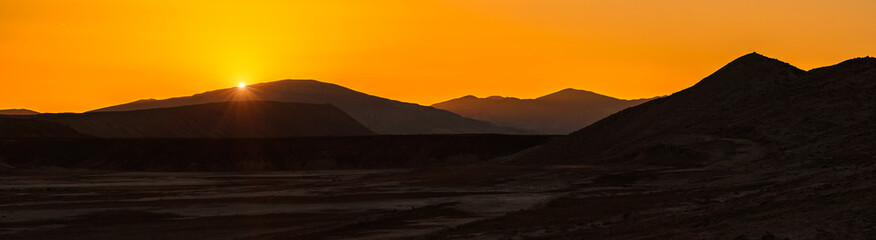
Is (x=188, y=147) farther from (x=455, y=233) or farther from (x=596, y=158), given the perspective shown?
(x=455, y=233)

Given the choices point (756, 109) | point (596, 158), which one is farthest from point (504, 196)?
point (756, 109)

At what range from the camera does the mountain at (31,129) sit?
132288 millimetres

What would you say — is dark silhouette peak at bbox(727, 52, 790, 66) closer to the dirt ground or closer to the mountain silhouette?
the mountain silhouette

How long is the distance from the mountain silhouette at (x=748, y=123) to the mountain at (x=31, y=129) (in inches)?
3419

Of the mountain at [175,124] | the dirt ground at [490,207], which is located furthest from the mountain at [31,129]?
the dirt ground at [490,207]

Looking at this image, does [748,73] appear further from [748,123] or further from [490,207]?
[490,207]

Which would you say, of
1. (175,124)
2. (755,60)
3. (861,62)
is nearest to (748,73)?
(755,60)

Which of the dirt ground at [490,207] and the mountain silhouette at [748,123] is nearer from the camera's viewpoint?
the dirt ground at [490,207]

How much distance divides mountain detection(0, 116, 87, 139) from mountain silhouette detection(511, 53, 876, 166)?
8685 centimetres

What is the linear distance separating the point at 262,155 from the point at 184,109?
3737 inches

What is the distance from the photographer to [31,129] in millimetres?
137750

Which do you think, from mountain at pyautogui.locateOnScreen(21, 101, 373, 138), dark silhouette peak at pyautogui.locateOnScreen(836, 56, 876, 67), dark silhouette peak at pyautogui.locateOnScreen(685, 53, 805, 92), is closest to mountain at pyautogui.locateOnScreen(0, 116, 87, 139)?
mountain at pyautogui.locateOnScreen(21, 101, 373, 138)

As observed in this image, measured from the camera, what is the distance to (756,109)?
226 feet

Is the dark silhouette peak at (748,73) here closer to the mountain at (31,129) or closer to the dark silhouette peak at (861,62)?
the dark silhouette peak at (861,62)
